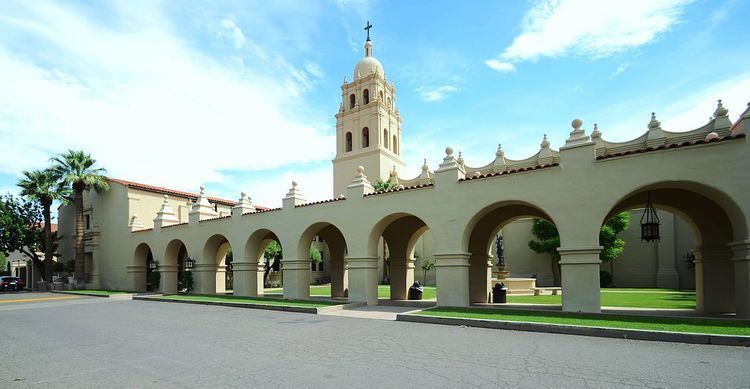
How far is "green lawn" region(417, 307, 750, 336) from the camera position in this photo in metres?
8.68

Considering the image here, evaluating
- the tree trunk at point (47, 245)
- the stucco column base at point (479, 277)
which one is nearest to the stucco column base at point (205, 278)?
the stucco column base at point (479, 277)

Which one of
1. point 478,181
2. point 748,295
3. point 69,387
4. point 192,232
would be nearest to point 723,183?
→ point 748,295

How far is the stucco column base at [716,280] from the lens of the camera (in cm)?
1310

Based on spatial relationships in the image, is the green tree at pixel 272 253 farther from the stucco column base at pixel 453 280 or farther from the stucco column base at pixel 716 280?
the stucco column base at pixel 716 280

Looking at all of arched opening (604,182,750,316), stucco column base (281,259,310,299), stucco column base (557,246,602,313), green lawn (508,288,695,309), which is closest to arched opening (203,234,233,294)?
stucco column base (281,259,310,299)

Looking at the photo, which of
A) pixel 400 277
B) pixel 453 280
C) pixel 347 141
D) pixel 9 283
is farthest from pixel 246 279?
pixel 9 283

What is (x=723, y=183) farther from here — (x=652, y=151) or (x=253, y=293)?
(x=253, y=293)

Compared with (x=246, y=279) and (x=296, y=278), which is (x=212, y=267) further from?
(x=296, y=278)

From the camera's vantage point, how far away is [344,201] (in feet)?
56.4

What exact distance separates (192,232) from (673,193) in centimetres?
2209

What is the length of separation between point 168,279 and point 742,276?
2630 cm

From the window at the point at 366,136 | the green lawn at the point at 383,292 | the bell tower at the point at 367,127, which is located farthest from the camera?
the window at the point at 366,136

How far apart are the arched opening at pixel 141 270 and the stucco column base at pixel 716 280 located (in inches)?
1130

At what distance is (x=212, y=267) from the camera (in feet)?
76.9
